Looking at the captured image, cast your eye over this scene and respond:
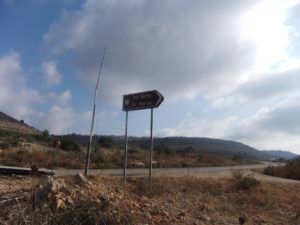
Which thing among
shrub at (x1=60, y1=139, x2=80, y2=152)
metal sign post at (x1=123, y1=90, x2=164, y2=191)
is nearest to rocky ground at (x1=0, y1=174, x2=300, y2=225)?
metal sign post at (x1=123, y1=90, x2=164, y2=191)

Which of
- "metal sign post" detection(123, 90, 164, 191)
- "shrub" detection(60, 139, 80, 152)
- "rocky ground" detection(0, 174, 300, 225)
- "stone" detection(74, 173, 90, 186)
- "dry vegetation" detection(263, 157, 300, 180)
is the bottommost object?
"rocky ground" detection(0, 174, 300, 225)

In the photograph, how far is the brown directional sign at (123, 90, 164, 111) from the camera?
1377cm

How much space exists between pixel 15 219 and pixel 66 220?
2.79 ft

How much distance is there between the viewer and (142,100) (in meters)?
14.3

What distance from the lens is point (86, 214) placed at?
7.94 m

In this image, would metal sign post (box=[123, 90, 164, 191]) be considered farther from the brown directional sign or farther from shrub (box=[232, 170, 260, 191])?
shrub (box=[232, 170, 260, 191])

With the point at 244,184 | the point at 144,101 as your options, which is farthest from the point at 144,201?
the point at 244,184

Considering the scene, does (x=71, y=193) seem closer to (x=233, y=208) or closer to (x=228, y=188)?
(x=233, y=208)

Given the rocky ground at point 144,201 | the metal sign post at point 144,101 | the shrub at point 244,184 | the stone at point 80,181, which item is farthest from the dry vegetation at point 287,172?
the stone at point 80,181

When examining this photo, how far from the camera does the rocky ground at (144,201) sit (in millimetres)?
7914

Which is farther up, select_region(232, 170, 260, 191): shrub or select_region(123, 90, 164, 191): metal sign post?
select_region(123, 90, 164, 191): metal sign post

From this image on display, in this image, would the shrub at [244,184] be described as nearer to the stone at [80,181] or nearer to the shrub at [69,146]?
the stone at [80,181]

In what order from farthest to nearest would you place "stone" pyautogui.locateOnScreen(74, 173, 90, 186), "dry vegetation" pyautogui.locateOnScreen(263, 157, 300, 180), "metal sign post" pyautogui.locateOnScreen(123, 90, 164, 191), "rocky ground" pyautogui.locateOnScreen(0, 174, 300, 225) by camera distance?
1. "dry vegetation" pyautogui.locateOnScreen(263, 157, 300, 180)
2. "metal sign post" pyautogui.locateOnScreen(123, 90, 164, 191)
3. "stone" pyautogui.locateOnScreen(74, 173, 90, 186)
4. "rocky ground" pyautogui.locateOnScreen(0, 174, 300, 225)

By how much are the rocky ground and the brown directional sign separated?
2308mm
